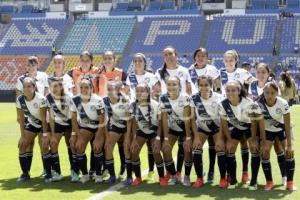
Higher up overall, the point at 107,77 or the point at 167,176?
the point at 107,77

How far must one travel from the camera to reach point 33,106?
8820 mm

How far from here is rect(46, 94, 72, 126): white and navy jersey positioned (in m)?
8.77

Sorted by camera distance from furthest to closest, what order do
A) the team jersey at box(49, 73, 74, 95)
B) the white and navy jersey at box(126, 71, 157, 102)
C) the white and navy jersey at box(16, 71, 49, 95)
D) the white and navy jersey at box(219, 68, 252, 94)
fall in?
the white and navy jersey at box(16, 71, 49, 95) → the white and navy jersey at box(219, 68, 252, 94) → the white and navy jersey at box(126, 71, 157, 102) → the team jersey at box(49, 73, 74, 95)

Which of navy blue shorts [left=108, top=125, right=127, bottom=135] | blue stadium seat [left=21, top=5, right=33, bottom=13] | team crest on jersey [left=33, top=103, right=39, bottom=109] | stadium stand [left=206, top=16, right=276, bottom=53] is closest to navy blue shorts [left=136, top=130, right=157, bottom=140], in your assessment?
navy blue shorts [left=108, top=125, right=127, bottom=135]

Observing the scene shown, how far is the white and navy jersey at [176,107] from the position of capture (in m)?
8.30

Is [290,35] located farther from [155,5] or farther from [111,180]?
[111,180]

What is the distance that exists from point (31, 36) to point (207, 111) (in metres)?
38.4

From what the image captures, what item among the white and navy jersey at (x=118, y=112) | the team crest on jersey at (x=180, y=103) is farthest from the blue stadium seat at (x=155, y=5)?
the team crest on jersey at (x=180, y=103)

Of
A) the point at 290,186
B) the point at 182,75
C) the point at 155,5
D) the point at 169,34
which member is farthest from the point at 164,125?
the point at 155,5

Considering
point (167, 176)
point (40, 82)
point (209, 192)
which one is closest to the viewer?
point (209, 192)

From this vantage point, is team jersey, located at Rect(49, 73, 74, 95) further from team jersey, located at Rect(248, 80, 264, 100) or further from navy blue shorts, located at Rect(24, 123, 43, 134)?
team jersey, located at Rect(248, 80, 264, 100)

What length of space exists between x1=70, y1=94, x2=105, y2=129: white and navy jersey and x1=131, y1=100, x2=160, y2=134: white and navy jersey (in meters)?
0.53

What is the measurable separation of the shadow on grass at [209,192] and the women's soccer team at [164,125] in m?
0.14

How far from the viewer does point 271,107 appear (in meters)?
7.86
